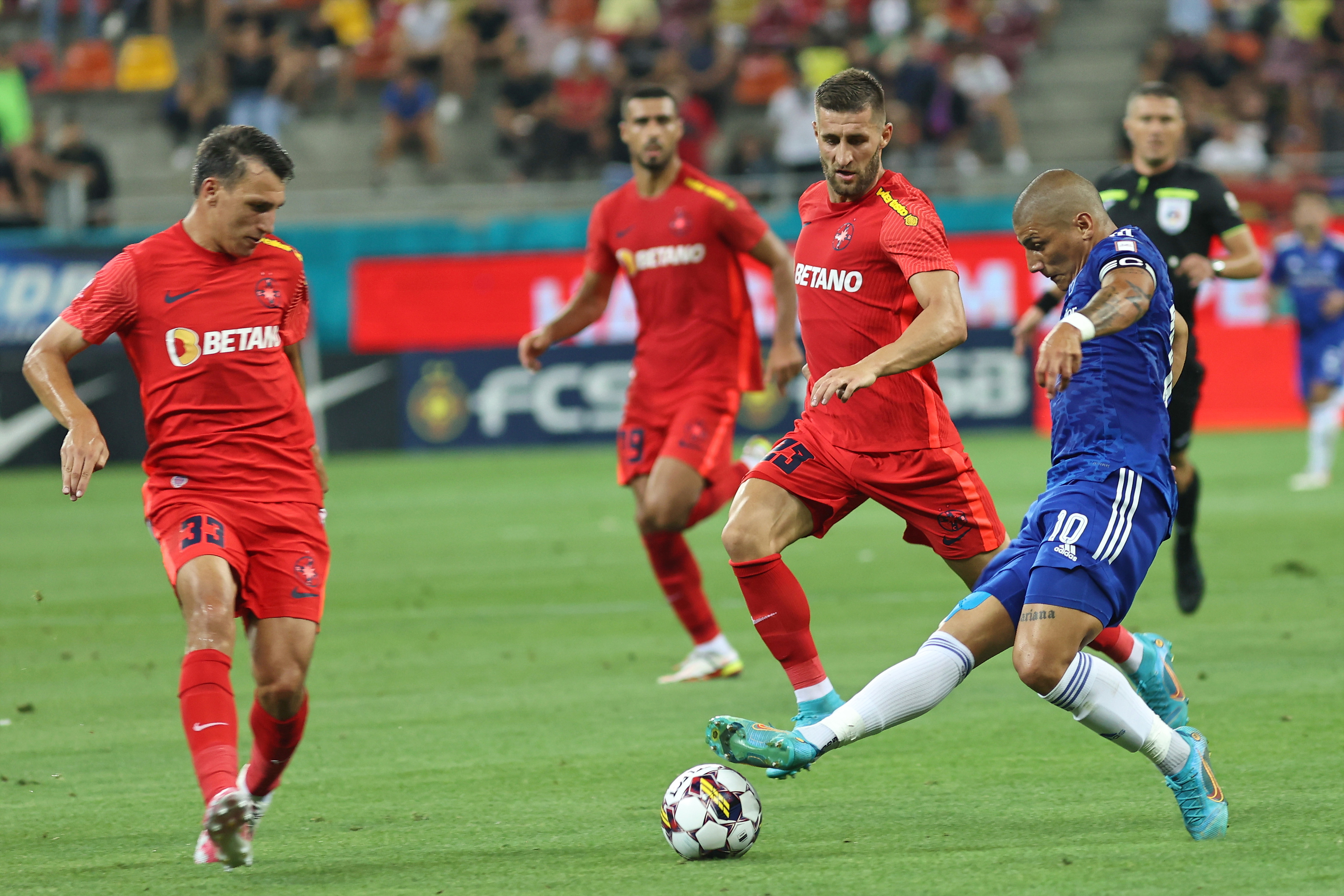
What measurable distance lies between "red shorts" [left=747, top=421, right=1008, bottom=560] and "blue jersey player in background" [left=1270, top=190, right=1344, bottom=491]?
10.8 meters

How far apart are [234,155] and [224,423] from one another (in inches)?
31.4

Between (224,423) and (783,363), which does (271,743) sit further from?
(783,363)

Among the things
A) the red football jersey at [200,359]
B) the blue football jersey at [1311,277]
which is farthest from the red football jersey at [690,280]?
the blue football jersey at [1311,277]

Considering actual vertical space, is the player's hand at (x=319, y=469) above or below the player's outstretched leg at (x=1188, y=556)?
above

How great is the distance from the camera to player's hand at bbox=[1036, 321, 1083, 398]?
4.20m

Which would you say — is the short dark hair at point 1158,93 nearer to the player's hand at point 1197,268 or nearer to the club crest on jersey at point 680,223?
the player's hand at point 1197,268

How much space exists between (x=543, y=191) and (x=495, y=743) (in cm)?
1493

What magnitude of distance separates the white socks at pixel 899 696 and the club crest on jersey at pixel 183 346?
212 cm

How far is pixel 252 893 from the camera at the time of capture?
446 centimetres

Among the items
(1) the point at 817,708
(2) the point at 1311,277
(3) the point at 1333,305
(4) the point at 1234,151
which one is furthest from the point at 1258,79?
(1) the point at 817,708

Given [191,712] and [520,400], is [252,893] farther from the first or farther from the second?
[520,400]

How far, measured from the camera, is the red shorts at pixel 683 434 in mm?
7938

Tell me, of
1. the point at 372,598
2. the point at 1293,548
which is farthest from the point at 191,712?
the point at 1293,548

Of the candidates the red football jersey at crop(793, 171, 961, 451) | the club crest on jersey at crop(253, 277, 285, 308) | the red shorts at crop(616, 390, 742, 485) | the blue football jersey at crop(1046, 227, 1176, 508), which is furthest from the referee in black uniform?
the club crest on jersey at crop(253, 277, 285, 308)
